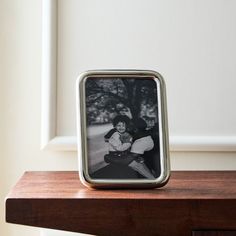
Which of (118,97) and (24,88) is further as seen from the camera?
(24,88)

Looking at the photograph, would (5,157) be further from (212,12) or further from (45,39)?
(212,12)

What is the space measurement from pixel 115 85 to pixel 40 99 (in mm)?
244

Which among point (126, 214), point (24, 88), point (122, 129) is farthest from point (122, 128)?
point (24, 88)

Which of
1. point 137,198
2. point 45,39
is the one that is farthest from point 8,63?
point 137,198

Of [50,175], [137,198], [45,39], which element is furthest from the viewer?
[45,39]

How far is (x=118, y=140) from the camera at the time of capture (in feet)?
2.27

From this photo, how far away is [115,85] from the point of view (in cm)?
70

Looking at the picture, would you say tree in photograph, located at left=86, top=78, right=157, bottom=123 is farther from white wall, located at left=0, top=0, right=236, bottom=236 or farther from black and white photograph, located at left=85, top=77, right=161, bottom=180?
white wall, located at left=0, top=0, right=236, bottom=236

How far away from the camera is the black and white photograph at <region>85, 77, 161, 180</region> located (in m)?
0.69

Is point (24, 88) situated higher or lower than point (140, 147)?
higher

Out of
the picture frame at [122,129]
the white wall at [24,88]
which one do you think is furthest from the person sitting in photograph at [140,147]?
the white wall at [24,88]

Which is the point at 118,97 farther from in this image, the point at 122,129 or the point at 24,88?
the point at 24,88

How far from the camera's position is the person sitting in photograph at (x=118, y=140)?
2.26 feet

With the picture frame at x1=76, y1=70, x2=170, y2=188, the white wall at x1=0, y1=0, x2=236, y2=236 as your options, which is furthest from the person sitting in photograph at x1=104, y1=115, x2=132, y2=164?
the white wall at x1=0, y1=0, x2=236, y2=236
